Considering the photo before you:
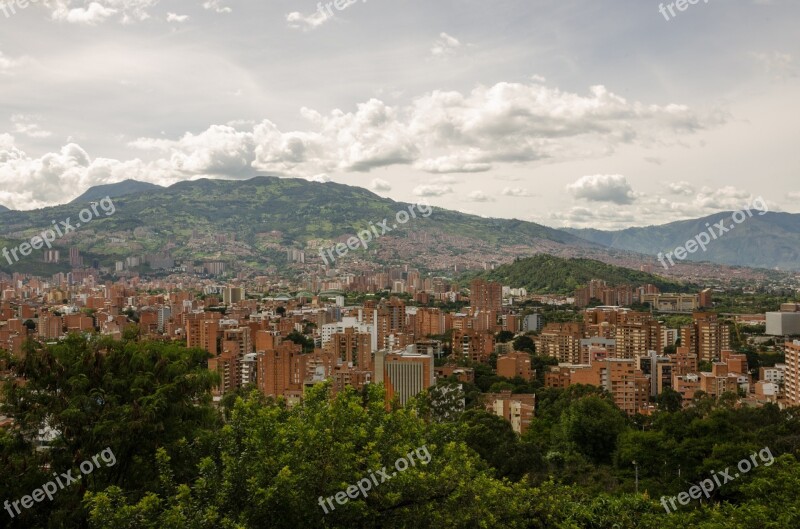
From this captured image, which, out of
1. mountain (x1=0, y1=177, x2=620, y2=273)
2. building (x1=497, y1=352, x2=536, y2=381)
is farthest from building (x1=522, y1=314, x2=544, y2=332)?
mountain (x1=0, y1=177, x2=620, y2=273)

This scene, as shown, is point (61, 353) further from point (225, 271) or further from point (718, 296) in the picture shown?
point (225, 271)

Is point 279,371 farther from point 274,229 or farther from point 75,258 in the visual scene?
point 274,229

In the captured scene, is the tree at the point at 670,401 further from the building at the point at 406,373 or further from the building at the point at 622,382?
the building at the point at 406,373

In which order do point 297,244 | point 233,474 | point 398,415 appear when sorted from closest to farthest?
point 233,474, point 398,415, point 297,244

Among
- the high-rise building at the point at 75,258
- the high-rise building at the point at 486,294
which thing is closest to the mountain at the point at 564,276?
the high-rise building at the point at 486,294

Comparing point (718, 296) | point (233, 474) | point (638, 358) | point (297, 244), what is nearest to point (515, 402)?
point (638, 358)

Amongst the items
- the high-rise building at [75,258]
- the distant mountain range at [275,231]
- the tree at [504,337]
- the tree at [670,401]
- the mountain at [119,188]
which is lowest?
the tree at [670,401]
